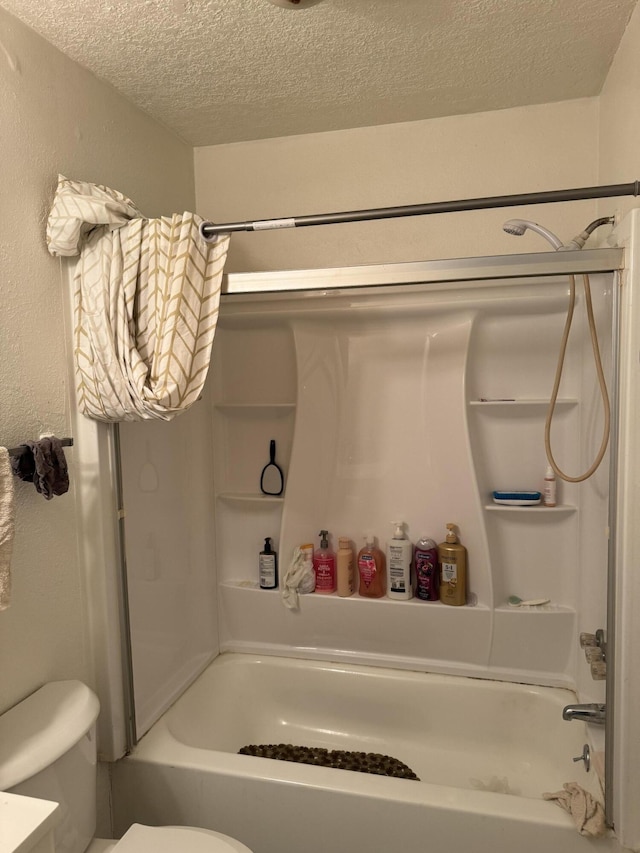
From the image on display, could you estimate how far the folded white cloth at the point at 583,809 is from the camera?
140 cm

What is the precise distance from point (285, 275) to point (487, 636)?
145cm

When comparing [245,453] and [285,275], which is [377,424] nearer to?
[245,453]

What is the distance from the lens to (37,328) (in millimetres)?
1478

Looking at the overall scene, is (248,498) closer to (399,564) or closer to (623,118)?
(399,564)

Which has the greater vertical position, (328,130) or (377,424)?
(328,130)

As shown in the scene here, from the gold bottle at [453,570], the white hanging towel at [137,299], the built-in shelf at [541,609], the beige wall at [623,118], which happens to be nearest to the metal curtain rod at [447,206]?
the white hanging towel at [137,299]

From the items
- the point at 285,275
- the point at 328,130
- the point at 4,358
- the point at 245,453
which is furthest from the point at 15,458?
the point at 328,130

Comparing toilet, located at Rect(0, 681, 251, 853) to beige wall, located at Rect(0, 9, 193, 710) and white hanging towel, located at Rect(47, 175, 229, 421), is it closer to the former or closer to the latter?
beige wall, located at Rect(0, 9, 193, 710)

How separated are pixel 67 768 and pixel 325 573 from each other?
1.10 m

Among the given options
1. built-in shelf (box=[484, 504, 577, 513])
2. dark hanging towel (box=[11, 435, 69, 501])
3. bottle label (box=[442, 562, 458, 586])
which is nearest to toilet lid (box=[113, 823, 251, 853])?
dark hanging towel (box=[11, 435, 69, 501])

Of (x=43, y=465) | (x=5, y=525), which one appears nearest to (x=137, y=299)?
(x=43, y=465)

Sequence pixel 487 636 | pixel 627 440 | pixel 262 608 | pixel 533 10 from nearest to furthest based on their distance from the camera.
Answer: pixel 627 440
pixel 533 10
pixel 487 636
pixel 262 608

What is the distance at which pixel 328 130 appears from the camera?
2111 mm

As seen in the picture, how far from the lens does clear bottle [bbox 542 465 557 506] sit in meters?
2.02
